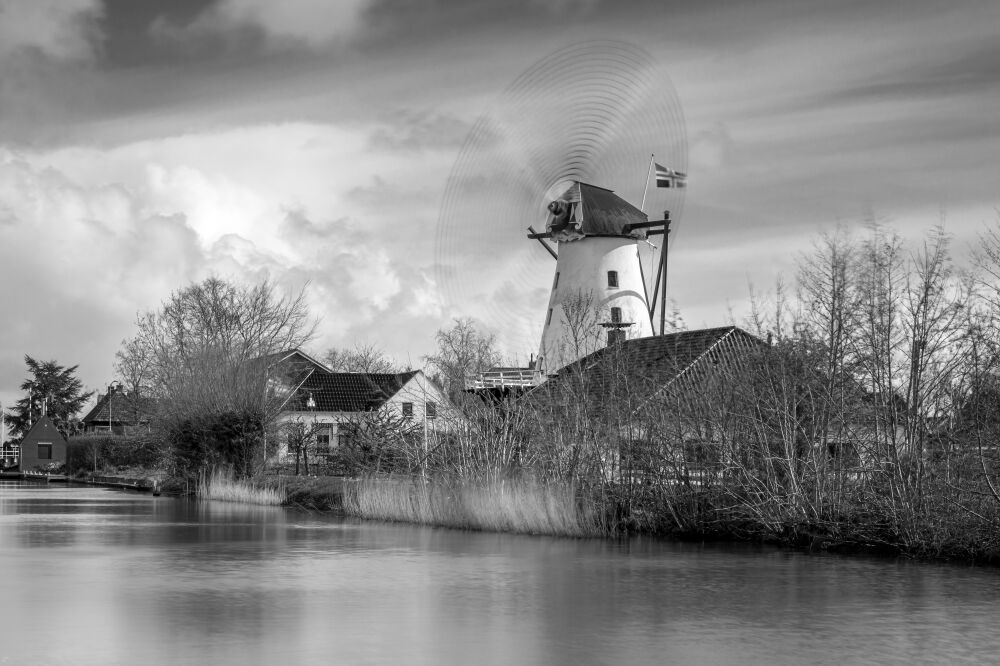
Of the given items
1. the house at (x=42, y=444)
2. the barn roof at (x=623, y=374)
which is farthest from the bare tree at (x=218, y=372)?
the house at (x=42, y=444)

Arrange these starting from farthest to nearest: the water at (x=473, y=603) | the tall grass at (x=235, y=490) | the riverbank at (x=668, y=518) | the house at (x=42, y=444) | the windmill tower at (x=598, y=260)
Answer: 1. the house at (x=42, y=444)
2. the windmill tower at (x=598, y=260)
3. the tall grass at (x=235, y=490)
4. the riverbank at (x=668, y=518)
5. the water at (x=473, y=603)

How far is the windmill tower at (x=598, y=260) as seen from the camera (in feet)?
128

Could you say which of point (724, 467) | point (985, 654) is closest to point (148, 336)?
point (724, 467)

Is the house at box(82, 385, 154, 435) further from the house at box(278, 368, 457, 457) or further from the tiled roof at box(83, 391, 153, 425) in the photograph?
the house at box(278, 368, 457, 457)

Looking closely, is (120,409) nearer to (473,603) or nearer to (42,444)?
(42,444)

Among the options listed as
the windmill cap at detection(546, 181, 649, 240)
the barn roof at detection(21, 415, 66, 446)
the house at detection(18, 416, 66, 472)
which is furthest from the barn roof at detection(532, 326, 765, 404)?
the barn roof at detection(21, 415, 66, 446)

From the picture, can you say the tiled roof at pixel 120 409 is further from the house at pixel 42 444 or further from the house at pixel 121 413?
the house at pixel 42 444

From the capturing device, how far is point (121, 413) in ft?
215

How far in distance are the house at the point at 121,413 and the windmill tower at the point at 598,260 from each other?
16.9 m

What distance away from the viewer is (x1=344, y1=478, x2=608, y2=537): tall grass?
21.5 m

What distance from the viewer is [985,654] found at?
10.7 metres

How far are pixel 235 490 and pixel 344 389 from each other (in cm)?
2307

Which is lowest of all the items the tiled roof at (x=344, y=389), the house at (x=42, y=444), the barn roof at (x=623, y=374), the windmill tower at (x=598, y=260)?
the house at (x=42, y=444)

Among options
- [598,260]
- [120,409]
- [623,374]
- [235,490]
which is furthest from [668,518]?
[120,409]
